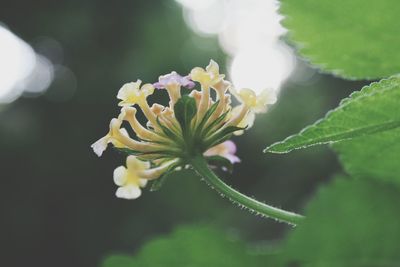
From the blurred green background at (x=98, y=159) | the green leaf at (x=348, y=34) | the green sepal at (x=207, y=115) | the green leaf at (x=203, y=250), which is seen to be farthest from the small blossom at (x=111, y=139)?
the blurred green background at (x=98, y=159)

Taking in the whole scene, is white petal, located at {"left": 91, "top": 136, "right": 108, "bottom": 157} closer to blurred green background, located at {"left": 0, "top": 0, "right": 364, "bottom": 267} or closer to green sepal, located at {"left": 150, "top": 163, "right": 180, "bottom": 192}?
green sepal, located at {"left": 150, "top": 163, "right": 180, "bottom": 192}

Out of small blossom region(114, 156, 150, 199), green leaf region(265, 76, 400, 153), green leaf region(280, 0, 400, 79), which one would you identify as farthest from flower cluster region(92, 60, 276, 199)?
green leaf region(265, 76, 400, 153)

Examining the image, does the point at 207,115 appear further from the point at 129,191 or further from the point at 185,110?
the point at 129,191

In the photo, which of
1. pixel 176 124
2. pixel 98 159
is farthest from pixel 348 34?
pixel 98 159

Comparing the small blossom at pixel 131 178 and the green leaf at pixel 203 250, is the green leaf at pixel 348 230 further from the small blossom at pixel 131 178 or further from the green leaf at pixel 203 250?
the small blossom at pixel 131 178

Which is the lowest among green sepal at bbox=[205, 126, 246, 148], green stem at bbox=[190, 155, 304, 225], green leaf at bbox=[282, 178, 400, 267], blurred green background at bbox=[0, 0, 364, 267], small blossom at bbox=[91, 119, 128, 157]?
green leaf at bbox=[282, 178, 400, 267]

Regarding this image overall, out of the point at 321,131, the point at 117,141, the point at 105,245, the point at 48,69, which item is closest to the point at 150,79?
the point at 105,245
